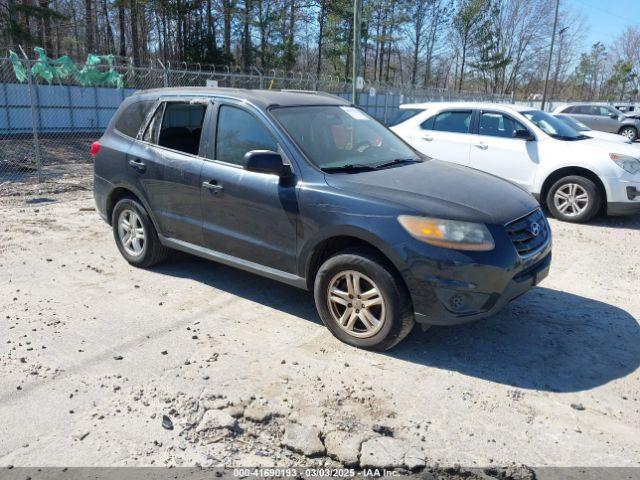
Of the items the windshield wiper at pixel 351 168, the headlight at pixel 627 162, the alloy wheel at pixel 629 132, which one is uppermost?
the windshield wiper at pixel 351 168

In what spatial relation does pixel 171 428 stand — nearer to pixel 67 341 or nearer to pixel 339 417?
pixel 339 417

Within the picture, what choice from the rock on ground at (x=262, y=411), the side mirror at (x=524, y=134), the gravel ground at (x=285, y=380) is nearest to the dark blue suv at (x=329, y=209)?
the gravel ground at (x=285, y=380)

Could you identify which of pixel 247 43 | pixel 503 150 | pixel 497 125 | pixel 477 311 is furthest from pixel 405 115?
pixel 247 43

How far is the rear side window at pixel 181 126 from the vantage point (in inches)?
189

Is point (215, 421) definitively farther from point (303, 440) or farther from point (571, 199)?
point (571, 199)

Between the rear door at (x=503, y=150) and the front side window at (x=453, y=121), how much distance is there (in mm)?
202

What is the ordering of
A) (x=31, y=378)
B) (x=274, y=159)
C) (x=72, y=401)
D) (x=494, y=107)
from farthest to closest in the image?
(x=494, y=107)
(x=274, y=159)
(x=31, y=378)
(x=72, y=401)

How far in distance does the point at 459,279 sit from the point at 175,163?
2768 mm

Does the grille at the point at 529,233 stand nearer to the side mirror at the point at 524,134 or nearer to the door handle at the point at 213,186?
the door handle at the point at 213,186

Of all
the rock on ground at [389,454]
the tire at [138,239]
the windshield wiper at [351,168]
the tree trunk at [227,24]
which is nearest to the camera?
the rock on ground at [389,454]

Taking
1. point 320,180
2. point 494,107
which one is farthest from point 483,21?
point 320,180

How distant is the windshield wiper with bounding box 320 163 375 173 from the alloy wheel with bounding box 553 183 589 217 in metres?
4.85

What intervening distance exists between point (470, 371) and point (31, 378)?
2926 millimetres

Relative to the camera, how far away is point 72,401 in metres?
3.27
